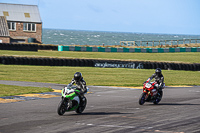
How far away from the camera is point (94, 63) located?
36.9 m

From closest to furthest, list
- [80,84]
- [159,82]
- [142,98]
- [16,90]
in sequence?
[80,84] → [142,98] → [159,82] → [16,90]

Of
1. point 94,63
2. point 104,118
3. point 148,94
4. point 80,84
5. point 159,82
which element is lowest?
point 104,118

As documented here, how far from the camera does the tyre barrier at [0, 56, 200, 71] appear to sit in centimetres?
3531

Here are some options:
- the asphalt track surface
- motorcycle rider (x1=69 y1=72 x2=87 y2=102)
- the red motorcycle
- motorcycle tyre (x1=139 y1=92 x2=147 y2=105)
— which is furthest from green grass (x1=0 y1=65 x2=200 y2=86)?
motorcycle rider (x1=69 y1=72 x2=87 y2=102)

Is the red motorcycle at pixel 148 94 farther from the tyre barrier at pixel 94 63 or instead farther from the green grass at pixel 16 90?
the tyre barrier at pixel 94 63

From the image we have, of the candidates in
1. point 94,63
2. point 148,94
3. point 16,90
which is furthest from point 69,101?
point 94,63

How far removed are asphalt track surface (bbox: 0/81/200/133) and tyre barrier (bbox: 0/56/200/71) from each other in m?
19.3

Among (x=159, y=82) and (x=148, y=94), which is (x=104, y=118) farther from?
(x=159, y=82)

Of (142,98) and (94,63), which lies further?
(94,63)

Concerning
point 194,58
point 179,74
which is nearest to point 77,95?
point 179,74

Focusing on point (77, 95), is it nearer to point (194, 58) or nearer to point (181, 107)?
point (181, 107)

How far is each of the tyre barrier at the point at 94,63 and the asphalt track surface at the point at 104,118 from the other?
19.3 metres

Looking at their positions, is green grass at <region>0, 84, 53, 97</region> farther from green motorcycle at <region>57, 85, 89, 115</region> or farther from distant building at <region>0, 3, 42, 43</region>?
distant building at <region>0, 3, 42, 43</region>

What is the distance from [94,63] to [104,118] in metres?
25.1
